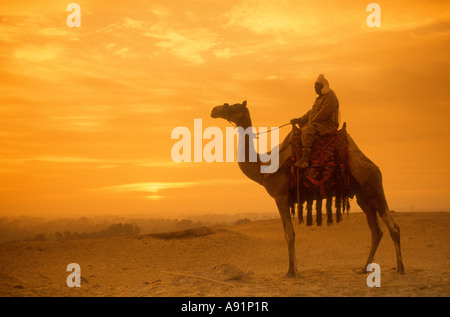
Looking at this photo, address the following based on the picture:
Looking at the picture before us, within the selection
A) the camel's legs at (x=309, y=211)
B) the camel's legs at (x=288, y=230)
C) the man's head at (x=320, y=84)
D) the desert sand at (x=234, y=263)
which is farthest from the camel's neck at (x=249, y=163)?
the desert sand at (x=234, y=263)

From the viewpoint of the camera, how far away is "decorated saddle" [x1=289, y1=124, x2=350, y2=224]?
13.4m

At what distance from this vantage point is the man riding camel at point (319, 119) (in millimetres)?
13422

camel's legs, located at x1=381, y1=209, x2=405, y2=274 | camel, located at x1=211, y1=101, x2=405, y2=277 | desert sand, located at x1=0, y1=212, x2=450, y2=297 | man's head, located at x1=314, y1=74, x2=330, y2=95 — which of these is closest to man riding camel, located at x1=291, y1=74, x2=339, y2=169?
man's head, located at x1=314, y1=74, x2=330, y2=95

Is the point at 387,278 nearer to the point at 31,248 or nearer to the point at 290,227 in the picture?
the point at 290,227

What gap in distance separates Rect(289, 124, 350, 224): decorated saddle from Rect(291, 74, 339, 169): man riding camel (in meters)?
0.19

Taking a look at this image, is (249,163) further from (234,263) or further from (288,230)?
(234,263)

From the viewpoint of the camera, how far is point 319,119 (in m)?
13.9

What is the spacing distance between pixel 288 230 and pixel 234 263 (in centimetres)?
628

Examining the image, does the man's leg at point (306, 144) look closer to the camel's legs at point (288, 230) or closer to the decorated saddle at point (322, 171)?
the decorated saddle at point (322, 171)

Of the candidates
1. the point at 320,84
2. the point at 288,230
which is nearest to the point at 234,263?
the point at 288,230

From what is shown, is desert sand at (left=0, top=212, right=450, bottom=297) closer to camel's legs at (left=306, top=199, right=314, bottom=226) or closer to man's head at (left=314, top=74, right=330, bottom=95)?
camel's legs at (left=306, top=199, right=314, bottom=226)

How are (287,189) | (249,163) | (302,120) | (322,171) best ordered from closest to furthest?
(322,171)
(287,189)
(249,163)
(302,120)

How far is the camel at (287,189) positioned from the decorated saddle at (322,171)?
0.24m
